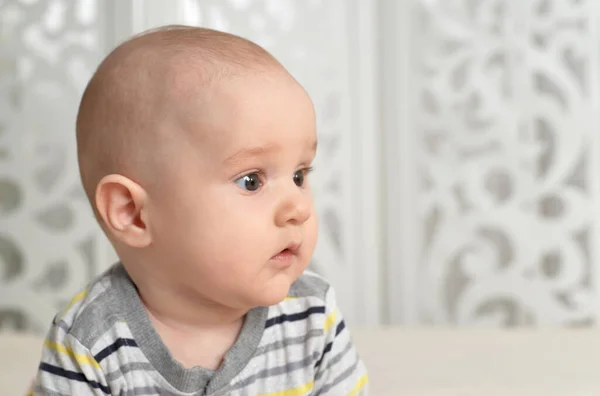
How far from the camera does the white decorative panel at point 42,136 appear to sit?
74.6 inches

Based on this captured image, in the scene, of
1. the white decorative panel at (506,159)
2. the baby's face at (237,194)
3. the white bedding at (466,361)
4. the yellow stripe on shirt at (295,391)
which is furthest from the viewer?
the white decorative panel at (506,159)

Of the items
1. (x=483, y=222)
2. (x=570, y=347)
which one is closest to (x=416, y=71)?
(x=483, y=222)

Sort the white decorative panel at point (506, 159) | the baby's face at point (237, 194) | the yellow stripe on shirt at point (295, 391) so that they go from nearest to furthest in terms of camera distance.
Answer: the baby's face at point (237, 194), the yellow stripe on shirt at point (295, 391), the white decorative panel at point (506, 159)

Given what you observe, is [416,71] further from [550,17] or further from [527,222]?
[527,222]

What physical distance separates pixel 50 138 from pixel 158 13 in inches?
15.7

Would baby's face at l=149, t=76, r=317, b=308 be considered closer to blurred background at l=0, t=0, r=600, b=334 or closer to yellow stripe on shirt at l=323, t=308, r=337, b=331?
yellow stripe on shirt at l=323, t=308, r=337, b=331

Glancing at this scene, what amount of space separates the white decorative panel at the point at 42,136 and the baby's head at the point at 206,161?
1024 millimetres

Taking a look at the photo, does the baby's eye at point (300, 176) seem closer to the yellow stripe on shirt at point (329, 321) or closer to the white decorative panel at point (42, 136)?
the yellow stripe on shirt at point (329, 321)

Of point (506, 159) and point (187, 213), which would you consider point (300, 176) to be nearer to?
point (187, 213)

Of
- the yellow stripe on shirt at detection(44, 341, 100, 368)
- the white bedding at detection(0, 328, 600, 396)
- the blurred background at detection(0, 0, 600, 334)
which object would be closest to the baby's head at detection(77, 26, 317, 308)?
the yellow stripe on shirt at detection(44, 341, 100, 368)

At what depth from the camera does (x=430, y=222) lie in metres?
2.05

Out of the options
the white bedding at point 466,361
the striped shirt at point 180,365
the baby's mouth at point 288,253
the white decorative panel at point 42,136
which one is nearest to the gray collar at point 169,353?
the striped shirt at point 180,365

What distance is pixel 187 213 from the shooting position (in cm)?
88

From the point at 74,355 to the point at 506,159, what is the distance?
1.27 metres
